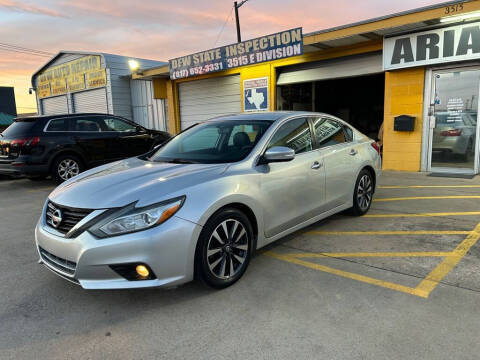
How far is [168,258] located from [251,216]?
37.5 inches

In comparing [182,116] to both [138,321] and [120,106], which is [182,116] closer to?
[120,106]

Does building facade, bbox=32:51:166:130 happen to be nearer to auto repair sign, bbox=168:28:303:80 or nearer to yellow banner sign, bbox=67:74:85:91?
yellow banner sign, bbox=67:74:85:91

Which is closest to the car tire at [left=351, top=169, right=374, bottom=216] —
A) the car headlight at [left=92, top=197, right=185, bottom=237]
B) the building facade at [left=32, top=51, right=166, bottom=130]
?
the car headlight at [left=92, top=197, right=185, bottom=237]

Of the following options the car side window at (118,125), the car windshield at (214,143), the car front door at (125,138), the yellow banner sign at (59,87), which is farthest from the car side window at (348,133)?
the yellow banner sign at (59,87)

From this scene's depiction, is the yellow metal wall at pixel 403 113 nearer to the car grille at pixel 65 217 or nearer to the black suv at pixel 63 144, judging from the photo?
the black suv at pixel 63 144

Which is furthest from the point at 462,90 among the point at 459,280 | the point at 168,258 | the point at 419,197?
the point at 168,258

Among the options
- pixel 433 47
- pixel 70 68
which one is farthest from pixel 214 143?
pixel 70 68

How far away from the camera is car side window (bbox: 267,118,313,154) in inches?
151

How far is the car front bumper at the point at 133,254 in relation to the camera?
260 cm

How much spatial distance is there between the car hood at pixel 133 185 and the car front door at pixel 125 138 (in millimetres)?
5871

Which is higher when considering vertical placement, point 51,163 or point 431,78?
point 431,78

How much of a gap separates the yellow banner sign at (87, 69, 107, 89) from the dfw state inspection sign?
881 cm

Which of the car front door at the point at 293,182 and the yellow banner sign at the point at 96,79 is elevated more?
the yellow banner sign at the point at 96,79

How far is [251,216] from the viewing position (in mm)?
3355
